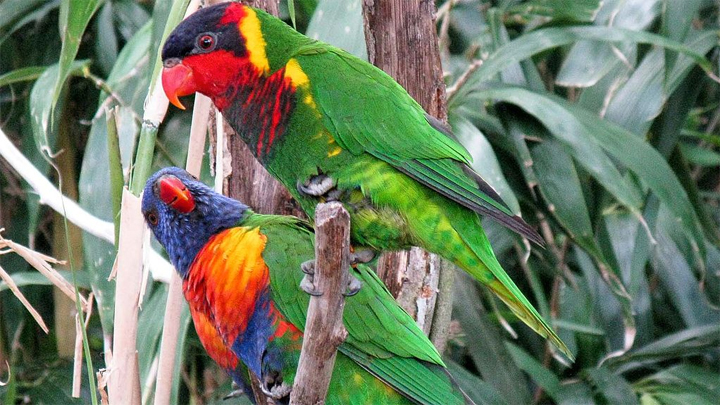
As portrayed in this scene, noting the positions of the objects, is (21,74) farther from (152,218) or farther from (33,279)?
(152,218)

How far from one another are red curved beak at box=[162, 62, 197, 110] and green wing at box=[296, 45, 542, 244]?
7.7 inches

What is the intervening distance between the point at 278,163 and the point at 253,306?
0.26 meters

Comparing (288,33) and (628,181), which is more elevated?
(288,33)

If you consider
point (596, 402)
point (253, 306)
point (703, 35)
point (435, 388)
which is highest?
point (703, 35)

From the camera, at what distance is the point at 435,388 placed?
1.43 meters

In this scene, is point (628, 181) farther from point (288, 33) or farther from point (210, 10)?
point (210, 10)

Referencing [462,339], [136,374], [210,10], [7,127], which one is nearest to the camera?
[136,374]

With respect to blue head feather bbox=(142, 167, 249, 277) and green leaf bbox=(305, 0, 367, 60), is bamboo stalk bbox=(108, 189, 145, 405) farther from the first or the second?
green leaf bbox=(305, 0, 367, 60)

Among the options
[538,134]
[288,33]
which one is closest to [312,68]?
[288,33]

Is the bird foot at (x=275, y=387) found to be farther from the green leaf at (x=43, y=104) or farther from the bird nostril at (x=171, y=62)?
the green leaf at (x=43, y=104)

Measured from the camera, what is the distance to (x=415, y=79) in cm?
159

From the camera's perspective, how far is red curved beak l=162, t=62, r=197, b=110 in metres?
1.46

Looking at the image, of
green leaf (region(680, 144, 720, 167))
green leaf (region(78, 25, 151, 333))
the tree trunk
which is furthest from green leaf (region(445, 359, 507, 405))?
green leaf (region(680, 144, 720, 167))

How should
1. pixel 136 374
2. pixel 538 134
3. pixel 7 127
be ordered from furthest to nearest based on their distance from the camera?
pixel 7 127 < pixel 538 134 < pixel 136 374
